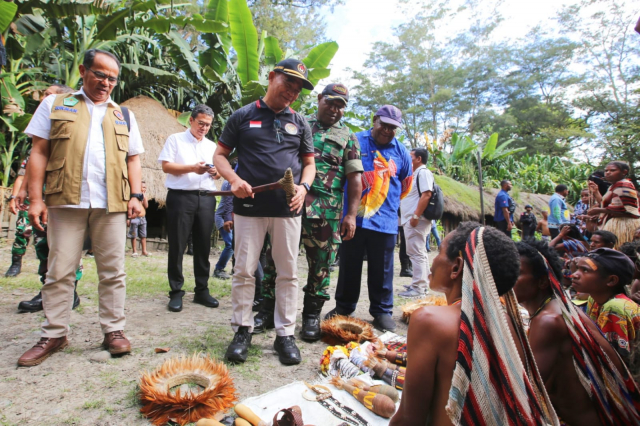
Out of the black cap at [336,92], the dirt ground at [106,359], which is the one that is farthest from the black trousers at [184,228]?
the black cap at [336,92]

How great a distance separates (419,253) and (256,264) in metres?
3.09

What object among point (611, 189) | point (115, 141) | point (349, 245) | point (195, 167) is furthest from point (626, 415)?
point (611, 189)

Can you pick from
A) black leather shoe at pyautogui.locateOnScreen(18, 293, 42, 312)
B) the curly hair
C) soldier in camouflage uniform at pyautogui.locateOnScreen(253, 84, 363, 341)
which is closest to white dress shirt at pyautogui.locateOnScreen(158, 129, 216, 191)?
soldier in camouflage uniform at pyautogui.locateOnScreen(253, 84, 363, 341)

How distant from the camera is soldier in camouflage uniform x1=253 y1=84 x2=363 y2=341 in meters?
3.30

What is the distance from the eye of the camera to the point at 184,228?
3.99 meters

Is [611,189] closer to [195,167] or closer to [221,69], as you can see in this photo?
[195,167]

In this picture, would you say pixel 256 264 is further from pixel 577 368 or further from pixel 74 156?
pixel 577 368

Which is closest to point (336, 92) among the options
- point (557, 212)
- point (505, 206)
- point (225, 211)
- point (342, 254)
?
point (342, 254)

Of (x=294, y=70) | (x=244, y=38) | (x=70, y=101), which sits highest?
(x=244, y=38)

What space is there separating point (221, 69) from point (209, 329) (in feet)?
24.3

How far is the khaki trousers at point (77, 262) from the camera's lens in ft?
8.80

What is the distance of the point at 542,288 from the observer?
2.01 meters

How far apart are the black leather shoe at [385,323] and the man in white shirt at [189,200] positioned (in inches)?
68.2

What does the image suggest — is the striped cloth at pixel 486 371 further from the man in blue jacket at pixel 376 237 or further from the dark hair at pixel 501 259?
the man in blue jacket at pixel 376 237
